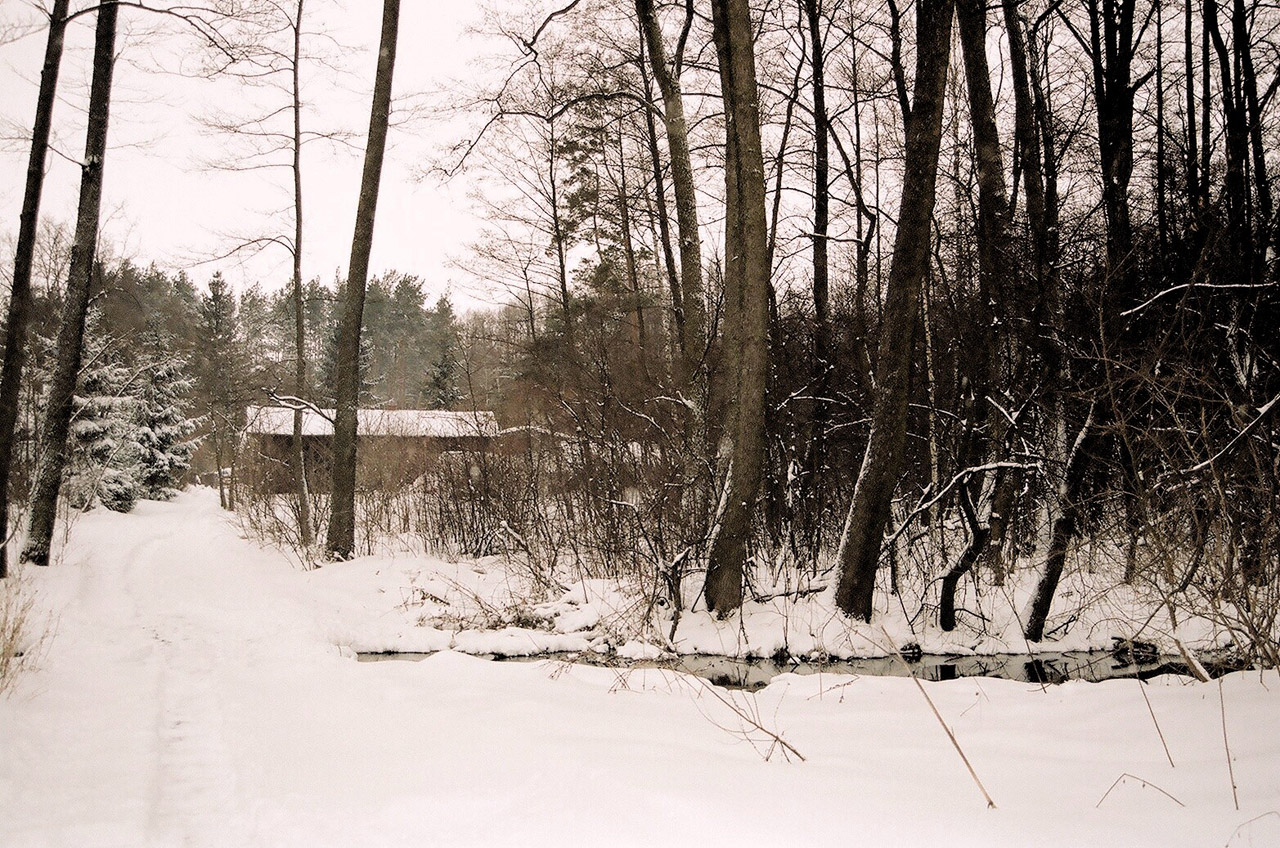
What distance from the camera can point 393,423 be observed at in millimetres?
21438

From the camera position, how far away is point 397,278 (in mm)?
48719

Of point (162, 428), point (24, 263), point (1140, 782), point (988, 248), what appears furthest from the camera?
point (162, 428)

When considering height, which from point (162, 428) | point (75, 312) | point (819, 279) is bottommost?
point (162, 428)

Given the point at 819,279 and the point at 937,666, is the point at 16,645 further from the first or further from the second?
the point at 819,279

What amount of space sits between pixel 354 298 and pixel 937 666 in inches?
305

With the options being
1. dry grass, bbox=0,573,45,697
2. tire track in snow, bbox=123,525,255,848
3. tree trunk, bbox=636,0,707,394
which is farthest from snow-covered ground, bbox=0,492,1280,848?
tree trunk, bbox=636,0,707,394

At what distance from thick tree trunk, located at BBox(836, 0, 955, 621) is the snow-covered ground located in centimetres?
155

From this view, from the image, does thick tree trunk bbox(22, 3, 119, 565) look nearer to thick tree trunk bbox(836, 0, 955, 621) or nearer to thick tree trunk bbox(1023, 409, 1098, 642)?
thick tree trunk bbox(836, 0, 955, 621)

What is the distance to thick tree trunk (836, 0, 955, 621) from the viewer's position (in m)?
5.43

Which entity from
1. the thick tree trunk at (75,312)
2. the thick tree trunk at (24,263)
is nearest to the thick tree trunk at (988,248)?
the thick tree trunk at (24,263)

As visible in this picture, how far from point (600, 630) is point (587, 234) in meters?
13.4

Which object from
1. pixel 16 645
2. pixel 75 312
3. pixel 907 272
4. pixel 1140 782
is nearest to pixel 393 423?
pixel 75 312

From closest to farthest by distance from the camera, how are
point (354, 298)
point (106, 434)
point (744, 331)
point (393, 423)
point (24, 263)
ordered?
point (744, 331) → point (24, 263) → point (354, 298) → point (106, 434) → point (393, 423)

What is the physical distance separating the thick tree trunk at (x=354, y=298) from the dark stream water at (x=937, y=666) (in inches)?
134
